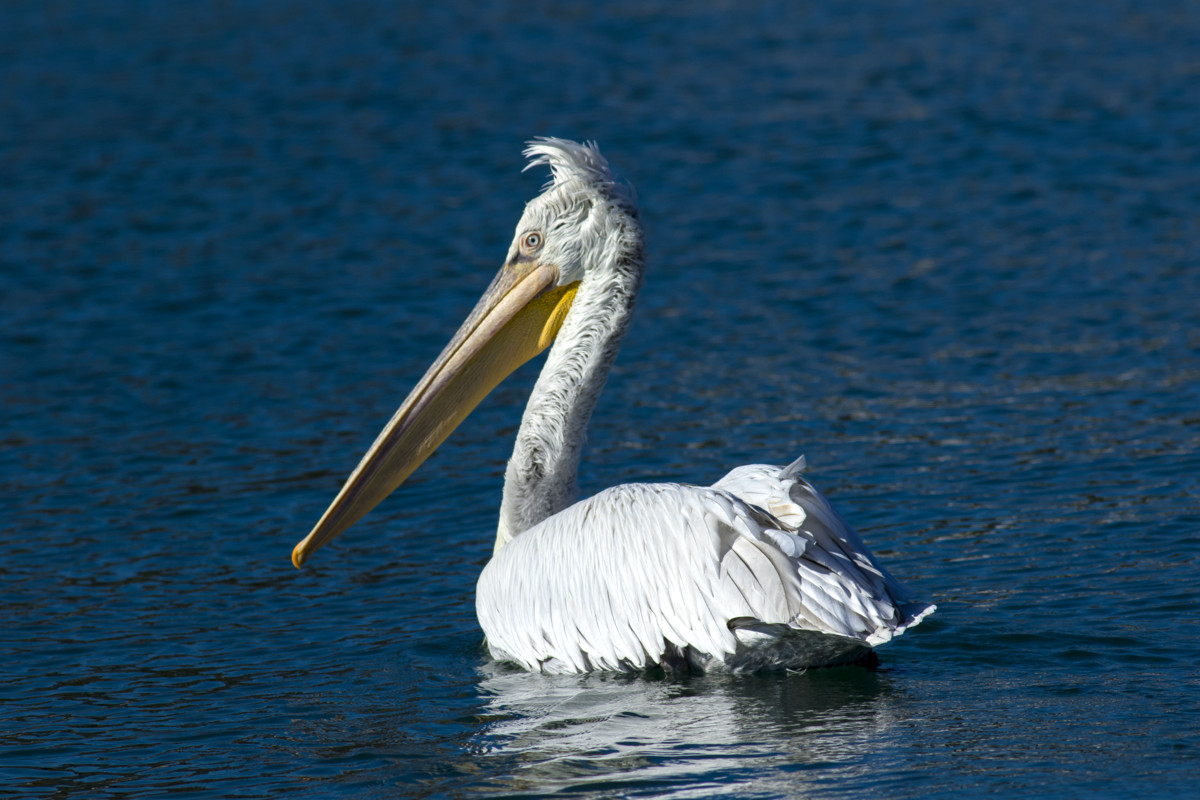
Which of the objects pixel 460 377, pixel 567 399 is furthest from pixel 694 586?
pixel 460 377

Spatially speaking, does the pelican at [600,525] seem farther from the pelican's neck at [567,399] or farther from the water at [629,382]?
the water at [629,382]

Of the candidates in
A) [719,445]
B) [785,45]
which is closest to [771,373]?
[719,445]

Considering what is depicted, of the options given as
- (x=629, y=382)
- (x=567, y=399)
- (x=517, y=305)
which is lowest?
(x=629, y=382)

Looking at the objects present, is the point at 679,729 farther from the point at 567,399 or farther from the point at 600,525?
the point at 567,399

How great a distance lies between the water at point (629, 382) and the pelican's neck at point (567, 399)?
0.57m

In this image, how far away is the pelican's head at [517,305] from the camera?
565 cm

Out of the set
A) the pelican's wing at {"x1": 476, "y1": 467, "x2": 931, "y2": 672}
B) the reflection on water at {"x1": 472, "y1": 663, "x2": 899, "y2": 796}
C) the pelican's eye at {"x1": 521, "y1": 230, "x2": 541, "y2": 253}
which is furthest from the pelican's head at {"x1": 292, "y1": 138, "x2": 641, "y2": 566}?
the reflection on water at {"x1": 472, "y1": 663, "x2": 899, "y2": 796}

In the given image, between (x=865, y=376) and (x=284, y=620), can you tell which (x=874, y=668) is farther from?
(x=865, y=376)

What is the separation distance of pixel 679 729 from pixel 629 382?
4.52 metres

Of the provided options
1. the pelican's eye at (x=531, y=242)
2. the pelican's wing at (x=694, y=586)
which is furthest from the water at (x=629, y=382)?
the pelican's eye at (x=531, y=242)

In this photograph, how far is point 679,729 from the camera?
4512mm

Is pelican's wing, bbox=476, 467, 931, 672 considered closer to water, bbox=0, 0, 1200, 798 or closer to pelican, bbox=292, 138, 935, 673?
pelican, bbox=292, 138, 935, 673

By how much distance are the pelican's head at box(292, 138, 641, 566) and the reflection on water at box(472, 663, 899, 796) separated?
98 centimetres

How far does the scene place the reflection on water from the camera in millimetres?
4223
